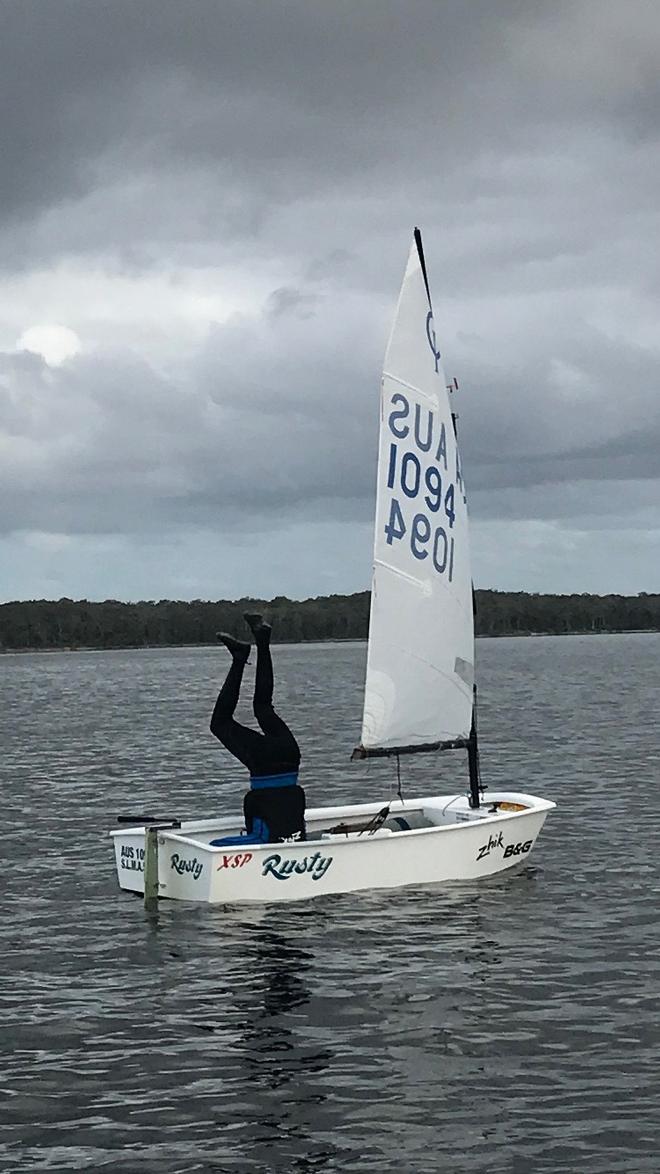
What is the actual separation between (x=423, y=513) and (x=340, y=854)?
5.66 m

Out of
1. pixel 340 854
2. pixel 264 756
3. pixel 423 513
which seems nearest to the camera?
pixel 264 756

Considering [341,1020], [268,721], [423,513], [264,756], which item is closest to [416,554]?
[423,513]

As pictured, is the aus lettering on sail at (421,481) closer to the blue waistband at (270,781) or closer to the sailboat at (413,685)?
the sailboat at (413,685)

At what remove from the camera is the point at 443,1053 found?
14336 millimetres

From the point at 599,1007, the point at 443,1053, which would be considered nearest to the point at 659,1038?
the point at 599,1007

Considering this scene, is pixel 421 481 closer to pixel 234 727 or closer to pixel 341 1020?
pixel 234 727

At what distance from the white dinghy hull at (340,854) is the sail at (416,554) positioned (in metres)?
1.40

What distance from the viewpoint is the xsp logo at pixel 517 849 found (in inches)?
892

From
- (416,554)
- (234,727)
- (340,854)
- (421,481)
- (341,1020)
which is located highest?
(421,481)

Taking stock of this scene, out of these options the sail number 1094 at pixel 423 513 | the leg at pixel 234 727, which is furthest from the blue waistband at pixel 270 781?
the sail number 1094 at pixel 423 513

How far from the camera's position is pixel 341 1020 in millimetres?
15539

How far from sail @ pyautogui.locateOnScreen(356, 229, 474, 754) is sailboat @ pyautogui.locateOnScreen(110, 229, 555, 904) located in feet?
0.07

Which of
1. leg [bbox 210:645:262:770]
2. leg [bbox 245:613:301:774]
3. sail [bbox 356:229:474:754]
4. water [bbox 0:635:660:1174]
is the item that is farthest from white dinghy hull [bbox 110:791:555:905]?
sail [bbox 356:229:474:754]

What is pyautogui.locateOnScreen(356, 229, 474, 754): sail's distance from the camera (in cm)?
2244
